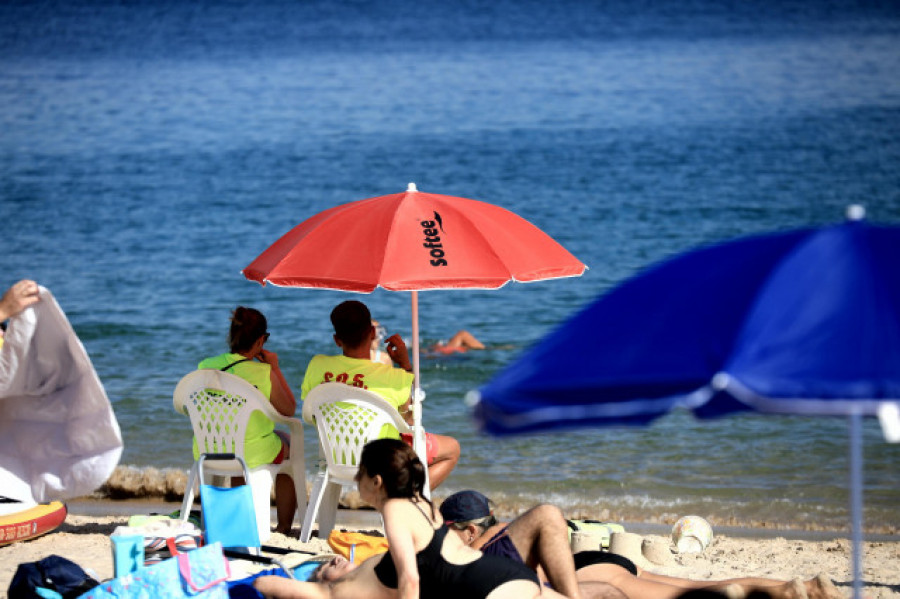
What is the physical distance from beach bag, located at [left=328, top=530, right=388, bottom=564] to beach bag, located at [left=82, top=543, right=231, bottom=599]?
674 mm

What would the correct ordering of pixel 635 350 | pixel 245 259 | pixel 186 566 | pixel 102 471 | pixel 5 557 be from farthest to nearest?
pixel 245 259 → pixel 5 557 → pixel 186 566 → pixel 102 471 → pixel 635 350

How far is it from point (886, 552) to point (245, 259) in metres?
18.5

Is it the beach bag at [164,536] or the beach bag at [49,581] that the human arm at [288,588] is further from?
the beach bag at [49,581]

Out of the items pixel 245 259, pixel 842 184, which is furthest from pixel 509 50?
pixel 245 259

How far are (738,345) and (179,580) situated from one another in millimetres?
2446

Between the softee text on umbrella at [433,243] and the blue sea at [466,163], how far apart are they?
71.2 inches

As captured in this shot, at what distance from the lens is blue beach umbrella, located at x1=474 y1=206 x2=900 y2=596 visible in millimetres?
2725

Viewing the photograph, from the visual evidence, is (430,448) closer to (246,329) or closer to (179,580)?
(246,329)

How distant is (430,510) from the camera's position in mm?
4230

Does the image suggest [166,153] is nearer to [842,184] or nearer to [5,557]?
[842,184]

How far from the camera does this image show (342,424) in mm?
5617

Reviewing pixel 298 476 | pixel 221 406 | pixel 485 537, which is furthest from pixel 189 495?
pixel 485 537

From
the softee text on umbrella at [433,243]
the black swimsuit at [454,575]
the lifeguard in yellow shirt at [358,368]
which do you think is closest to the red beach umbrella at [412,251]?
the softee text on umbrella at [433,243]

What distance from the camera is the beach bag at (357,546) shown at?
4961 mm
